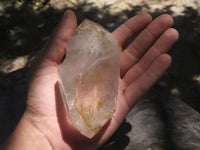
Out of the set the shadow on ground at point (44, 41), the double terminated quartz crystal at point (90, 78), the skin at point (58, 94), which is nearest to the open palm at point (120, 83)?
the skin at point (58, 94)

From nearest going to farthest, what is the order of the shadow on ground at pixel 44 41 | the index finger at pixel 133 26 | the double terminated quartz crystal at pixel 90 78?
the double terminated quartz crystal at pixel 90 78 → the index finger at pixel 133 26 → the shadow on ground at pixel 44 41

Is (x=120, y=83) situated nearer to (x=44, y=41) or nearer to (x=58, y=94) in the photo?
(x=58, y=94)

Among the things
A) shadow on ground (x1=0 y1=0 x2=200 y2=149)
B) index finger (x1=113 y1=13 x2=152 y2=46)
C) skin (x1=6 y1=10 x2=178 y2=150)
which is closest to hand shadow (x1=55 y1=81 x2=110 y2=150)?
skin (x1=6 y1=10 x2=178 y2=150)

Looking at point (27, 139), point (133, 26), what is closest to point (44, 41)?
point (133, 26)

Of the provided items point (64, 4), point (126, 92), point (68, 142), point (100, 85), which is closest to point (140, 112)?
point (126, 92)

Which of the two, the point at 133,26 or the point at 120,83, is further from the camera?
the point at 133,26

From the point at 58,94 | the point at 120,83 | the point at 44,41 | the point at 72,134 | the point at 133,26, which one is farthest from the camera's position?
the point at 44,41

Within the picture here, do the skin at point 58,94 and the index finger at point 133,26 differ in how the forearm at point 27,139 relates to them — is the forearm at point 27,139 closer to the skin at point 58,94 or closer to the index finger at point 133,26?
the skin at point 58,94

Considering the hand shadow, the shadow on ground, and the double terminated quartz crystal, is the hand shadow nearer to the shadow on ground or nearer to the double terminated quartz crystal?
the double terminated quartz crystal
